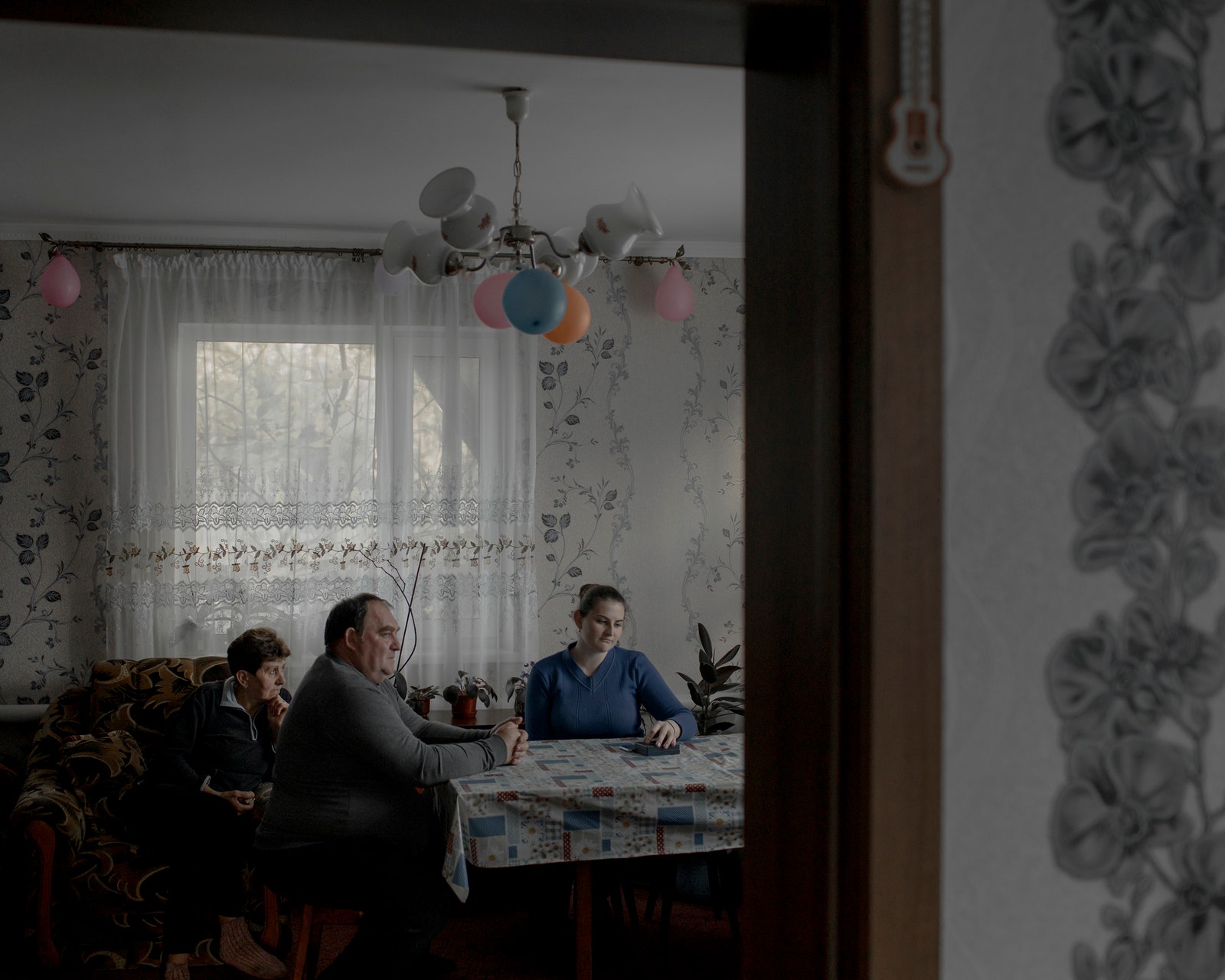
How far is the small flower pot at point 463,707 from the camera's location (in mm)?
3842

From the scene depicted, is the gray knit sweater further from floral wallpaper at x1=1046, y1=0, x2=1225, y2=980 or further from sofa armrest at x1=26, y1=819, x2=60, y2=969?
floral wallpaper at x1=1046, y1=0, x2=1225, y2=980

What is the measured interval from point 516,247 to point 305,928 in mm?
2024

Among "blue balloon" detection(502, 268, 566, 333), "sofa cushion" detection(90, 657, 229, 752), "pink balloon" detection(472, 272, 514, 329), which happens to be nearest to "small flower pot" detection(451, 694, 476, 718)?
"sofa cushion" detection(90, 657, 229, 752)

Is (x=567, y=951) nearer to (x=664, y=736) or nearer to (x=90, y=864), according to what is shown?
(x=664, y=736)

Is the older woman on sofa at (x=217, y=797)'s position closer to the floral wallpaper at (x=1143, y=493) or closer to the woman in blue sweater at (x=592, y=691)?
the woman in blue sweater at (x=592, y=691)

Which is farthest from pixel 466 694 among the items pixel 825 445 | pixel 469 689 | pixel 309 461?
pixel 825 445

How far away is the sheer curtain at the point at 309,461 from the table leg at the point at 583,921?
1.65 m

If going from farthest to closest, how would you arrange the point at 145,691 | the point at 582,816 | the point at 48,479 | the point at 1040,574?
the point at 48,479
the point at 145,691
the point at 582,816
the point at 1040,574

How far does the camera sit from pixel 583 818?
250 centimetres

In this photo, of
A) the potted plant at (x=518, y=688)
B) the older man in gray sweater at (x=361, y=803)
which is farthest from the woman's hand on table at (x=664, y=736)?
the potted plant at (x=518, y=688)

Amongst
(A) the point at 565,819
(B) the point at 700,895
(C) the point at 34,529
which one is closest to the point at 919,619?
(A) the point at 565,819

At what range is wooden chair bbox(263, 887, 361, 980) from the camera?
2.70 meters

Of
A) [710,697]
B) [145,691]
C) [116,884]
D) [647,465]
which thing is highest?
[647,465]

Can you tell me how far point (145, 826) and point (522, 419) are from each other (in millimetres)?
2151
